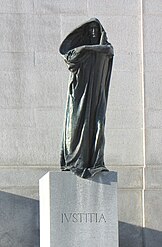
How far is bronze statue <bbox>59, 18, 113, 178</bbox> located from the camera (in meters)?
10.0

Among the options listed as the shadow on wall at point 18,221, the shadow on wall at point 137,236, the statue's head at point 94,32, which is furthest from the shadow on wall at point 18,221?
the statue's head at point 94,32

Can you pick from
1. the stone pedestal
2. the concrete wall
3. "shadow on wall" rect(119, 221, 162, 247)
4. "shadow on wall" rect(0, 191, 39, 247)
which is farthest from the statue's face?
"shadow on wall" rect(119, 221, 162, 247)

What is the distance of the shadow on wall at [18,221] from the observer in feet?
44.1

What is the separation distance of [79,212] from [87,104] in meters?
1.49

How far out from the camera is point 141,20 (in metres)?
14.3

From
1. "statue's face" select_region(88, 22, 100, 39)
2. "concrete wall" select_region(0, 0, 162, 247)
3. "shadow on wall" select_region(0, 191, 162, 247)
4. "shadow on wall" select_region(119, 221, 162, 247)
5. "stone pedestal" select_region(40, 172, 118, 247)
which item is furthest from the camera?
"shadow on wall" select_region(119, 221, 162, 247)

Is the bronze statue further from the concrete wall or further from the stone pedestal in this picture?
the concrete wall

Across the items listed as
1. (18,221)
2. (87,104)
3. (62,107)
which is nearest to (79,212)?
(87,104)

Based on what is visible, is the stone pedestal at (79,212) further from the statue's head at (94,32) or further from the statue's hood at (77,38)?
the statue's head at (94,32)

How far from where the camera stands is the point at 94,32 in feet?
33.8

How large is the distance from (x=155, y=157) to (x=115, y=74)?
1778 mm

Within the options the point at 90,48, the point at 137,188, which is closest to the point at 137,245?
the point at 137,188

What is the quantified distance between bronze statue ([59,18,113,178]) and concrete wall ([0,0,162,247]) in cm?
365

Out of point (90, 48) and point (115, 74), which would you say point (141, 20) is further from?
point (90, 48)
